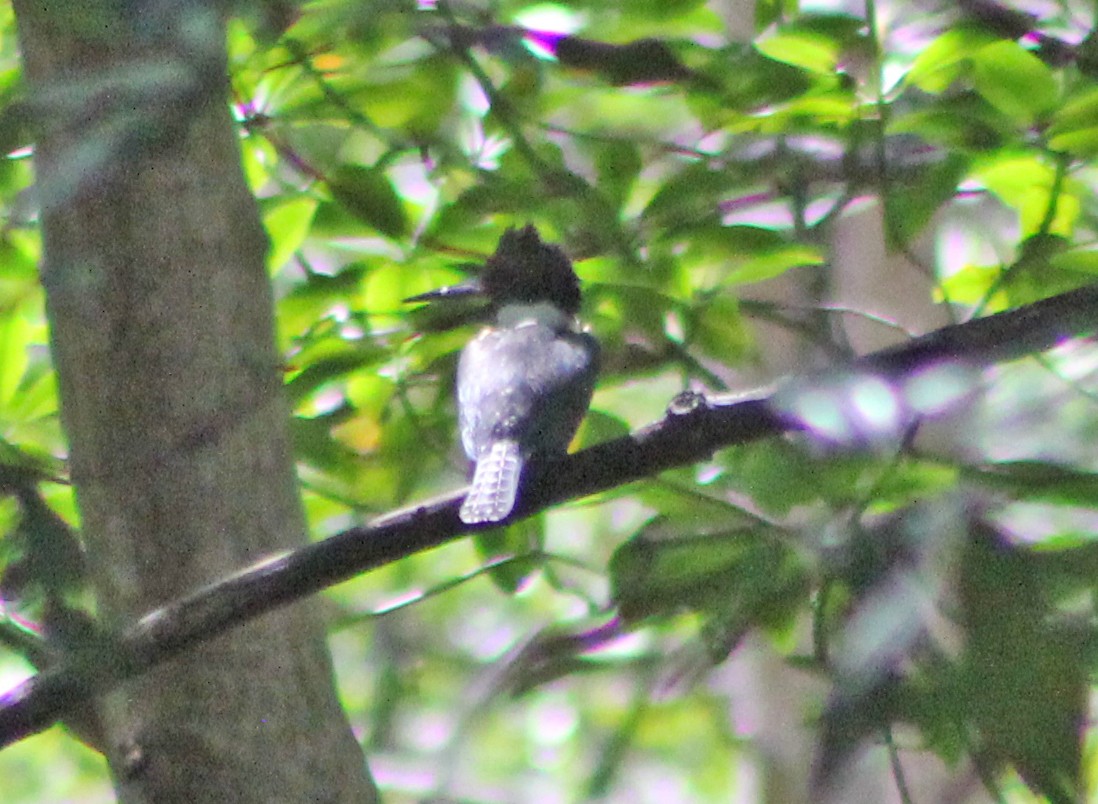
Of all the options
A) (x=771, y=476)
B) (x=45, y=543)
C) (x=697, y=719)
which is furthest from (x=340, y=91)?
(x=697, y=719)

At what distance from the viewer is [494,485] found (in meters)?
1.96

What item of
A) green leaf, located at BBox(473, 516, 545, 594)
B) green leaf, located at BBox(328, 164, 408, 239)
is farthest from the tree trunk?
green leaf, located at BBox(473, 516, 545, 594)

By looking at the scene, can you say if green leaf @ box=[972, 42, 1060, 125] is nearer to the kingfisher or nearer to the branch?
the branch

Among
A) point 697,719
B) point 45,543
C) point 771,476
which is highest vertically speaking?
point 45,543

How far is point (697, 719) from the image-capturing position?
2512mm

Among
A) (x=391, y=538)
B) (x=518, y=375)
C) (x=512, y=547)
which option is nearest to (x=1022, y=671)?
(x=391, y=538)

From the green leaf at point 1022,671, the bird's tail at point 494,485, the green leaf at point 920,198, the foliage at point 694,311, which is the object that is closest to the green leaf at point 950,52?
the foliage at point 694,311

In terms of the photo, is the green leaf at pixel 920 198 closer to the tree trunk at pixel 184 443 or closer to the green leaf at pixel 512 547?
the green leaf at pixel 512 547

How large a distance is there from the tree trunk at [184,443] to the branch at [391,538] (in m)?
0.28

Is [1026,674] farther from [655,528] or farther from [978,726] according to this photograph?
[655,528]

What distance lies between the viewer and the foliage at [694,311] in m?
1.09

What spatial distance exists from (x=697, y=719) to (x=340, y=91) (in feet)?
4.40

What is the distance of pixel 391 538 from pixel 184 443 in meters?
0.56

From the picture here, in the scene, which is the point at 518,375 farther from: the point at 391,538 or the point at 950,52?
the point at 950,52
